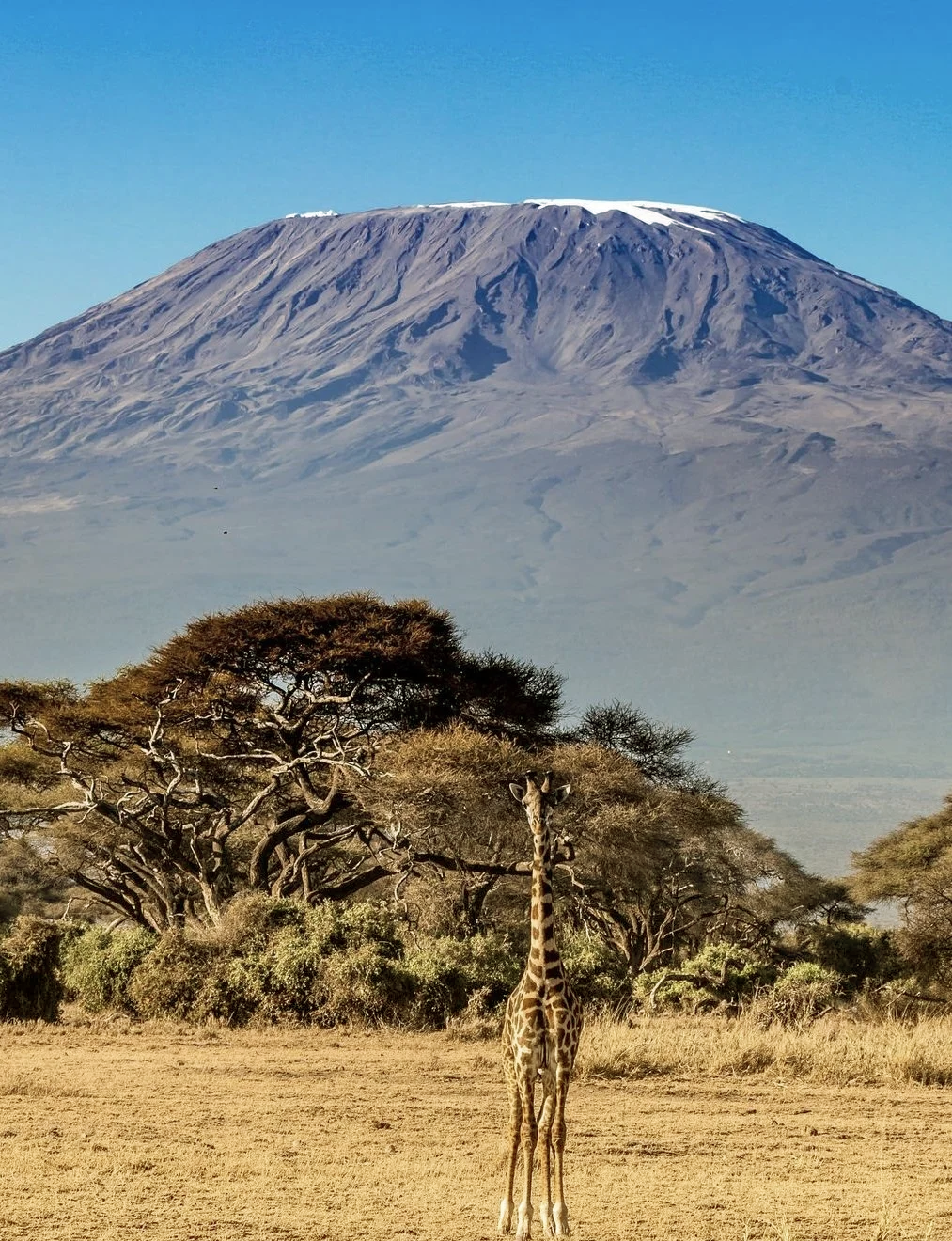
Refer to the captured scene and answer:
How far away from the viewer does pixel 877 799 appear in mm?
151875

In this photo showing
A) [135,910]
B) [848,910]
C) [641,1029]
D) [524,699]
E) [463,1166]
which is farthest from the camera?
[848,910]

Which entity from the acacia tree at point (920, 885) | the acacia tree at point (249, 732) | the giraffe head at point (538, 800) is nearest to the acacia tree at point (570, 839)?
the acacia tree at point (249, 732)

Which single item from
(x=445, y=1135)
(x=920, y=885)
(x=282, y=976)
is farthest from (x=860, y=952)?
(x=445, y=1135)

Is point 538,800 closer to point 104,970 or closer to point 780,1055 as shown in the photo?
point 780,1055

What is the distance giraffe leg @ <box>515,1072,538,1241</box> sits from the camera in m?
11.2

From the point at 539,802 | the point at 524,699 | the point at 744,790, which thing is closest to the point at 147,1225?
the point at 539,802

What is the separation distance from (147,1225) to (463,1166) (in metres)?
2.90

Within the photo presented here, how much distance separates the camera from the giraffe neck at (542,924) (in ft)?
39.3

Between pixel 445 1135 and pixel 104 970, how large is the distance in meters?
9.68

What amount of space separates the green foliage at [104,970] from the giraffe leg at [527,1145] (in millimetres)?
12717

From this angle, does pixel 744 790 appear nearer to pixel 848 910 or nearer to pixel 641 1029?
pixel 848 910

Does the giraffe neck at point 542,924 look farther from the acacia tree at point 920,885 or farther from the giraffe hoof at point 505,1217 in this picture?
the acacia tree at point 920,885

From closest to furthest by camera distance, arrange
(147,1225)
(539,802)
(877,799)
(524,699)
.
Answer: (147,1225)
(539,802)
(524,699)
(877,799)

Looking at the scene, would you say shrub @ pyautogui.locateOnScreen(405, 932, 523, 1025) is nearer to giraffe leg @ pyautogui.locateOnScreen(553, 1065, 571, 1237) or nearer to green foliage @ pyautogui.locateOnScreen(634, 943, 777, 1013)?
green foliage @ pyautogui.locateOnScreen(634, 943, 777, 1013)
